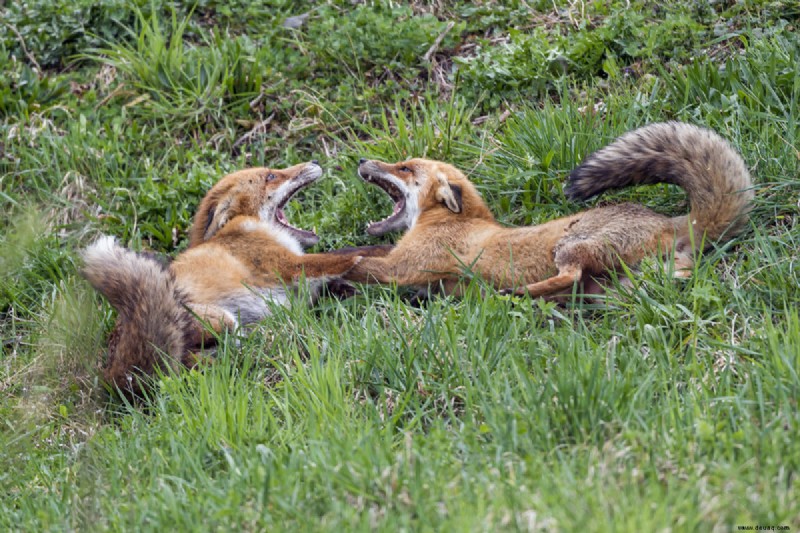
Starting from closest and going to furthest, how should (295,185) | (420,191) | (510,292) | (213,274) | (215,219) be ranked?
(510,292) < (213,274) < (420,191) < (215,219) < (295,185)

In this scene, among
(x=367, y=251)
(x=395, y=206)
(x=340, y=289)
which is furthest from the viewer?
(x=395, y=206)

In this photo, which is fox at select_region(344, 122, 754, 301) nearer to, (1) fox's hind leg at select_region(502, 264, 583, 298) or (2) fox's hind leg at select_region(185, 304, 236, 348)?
(1) fox's hind leg at select_region(502, 264, 583, 298)

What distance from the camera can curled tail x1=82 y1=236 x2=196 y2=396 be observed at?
19.1 feet

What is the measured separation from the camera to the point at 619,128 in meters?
6.93

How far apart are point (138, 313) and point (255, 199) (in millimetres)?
1824

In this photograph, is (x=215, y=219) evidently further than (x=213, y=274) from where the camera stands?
Yes

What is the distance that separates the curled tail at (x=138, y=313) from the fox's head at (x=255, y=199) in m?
1.28

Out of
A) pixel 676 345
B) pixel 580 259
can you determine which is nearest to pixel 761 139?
pixel 580 259

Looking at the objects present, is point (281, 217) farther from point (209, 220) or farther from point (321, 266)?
point (321, 266)

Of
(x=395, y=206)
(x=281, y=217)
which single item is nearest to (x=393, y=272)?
(x=395, y=206)

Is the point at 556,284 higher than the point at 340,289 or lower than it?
higher

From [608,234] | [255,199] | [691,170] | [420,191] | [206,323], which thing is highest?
[691,170]

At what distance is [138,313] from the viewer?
231 inches

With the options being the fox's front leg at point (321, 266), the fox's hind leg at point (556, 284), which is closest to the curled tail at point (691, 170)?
the fox's hind leg at point (556, 284)
